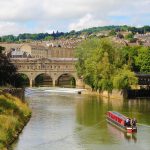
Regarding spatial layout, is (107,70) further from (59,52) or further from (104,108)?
(59,52)

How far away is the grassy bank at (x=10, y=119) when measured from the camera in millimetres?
36562

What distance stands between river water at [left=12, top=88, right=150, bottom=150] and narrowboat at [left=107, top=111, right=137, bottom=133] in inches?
18.9

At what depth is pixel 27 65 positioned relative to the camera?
4656 inches

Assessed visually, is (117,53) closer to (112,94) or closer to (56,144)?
(112,94)

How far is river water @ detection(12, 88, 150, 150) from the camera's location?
3788 centimetres

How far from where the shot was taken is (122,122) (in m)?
46.2

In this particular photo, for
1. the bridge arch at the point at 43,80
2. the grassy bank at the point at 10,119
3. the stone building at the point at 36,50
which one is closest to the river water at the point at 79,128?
the grassy bank at the point at 10,119

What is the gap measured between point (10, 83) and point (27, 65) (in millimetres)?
50565

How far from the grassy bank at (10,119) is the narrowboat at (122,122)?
7.19m

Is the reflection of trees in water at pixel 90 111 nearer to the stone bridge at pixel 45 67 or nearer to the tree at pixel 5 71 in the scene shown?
the tree at pixel 5 71

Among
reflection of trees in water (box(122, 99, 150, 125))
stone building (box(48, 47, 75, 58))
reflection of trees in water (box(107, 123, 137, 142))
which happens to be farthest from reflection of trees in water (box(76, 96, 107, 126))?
stone building (box(48, 47, 75, 58))

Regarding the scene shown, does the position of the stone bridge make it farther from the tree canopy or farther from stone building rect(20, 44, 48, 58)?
stone building rect(20, 44, 48, 58)

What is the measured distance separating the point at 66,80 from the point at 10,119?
92.2 meters

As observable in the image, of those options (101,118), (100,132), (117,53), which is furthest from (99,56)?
(100,132)
